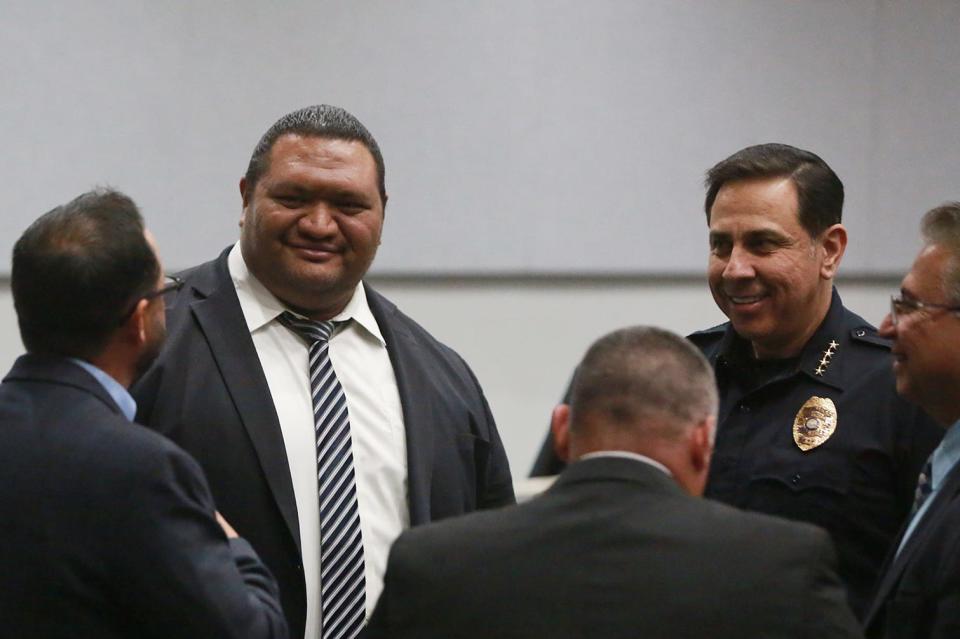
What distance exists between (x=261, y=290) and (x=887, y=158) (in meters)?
2.35

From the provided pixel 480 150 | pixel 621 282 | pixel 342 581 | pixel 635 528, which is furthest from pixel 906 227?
pixel 635 528

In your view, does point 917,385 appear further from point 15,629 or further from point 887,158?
point 887,158

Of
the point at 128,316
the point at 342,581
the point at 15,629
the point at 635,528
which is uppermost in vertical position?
the point at 128,316

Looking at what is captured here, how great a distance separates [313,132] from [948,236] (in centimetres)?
119

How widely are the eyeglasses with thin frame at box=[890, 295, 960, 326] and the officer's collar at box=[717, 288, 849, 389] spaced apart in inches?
11.9

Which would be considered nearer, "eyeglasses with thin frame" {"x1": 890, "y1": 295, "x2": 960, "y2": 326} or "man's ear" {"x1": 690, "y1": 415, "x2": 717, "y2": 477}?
"man's ear" {"x1": 690, "y1": 415, "x2": 717, "y2": 477}

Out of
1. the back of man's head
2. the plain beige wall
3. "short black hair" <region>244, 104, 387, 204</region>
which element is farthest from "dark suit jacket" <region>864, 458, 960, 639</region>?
the plain beige wall

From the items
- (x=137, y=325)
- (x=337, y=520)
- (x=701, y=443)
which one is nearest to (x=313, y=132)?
(x=337, y=520)

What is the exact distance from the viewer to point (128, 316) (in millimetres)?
1894

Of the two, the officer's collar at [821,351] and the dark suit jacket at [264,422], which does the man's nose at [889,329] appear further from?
the dark suit jacket at [264,422]

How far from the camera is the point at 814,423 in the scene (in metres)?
2.51

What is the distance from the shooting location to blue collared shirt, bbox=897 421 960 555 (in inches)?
82.2

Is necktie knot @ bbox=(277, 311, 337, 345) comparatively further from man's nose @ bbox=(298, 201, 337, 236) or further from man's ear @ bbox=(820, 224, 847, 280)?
man's ear @ bbox=(820, 224, 847, 280)

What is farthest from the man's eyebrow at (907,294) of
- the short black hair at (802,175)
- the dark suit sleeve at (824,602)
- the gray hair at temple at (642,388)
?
the dark suit sleeve at (824,602)
